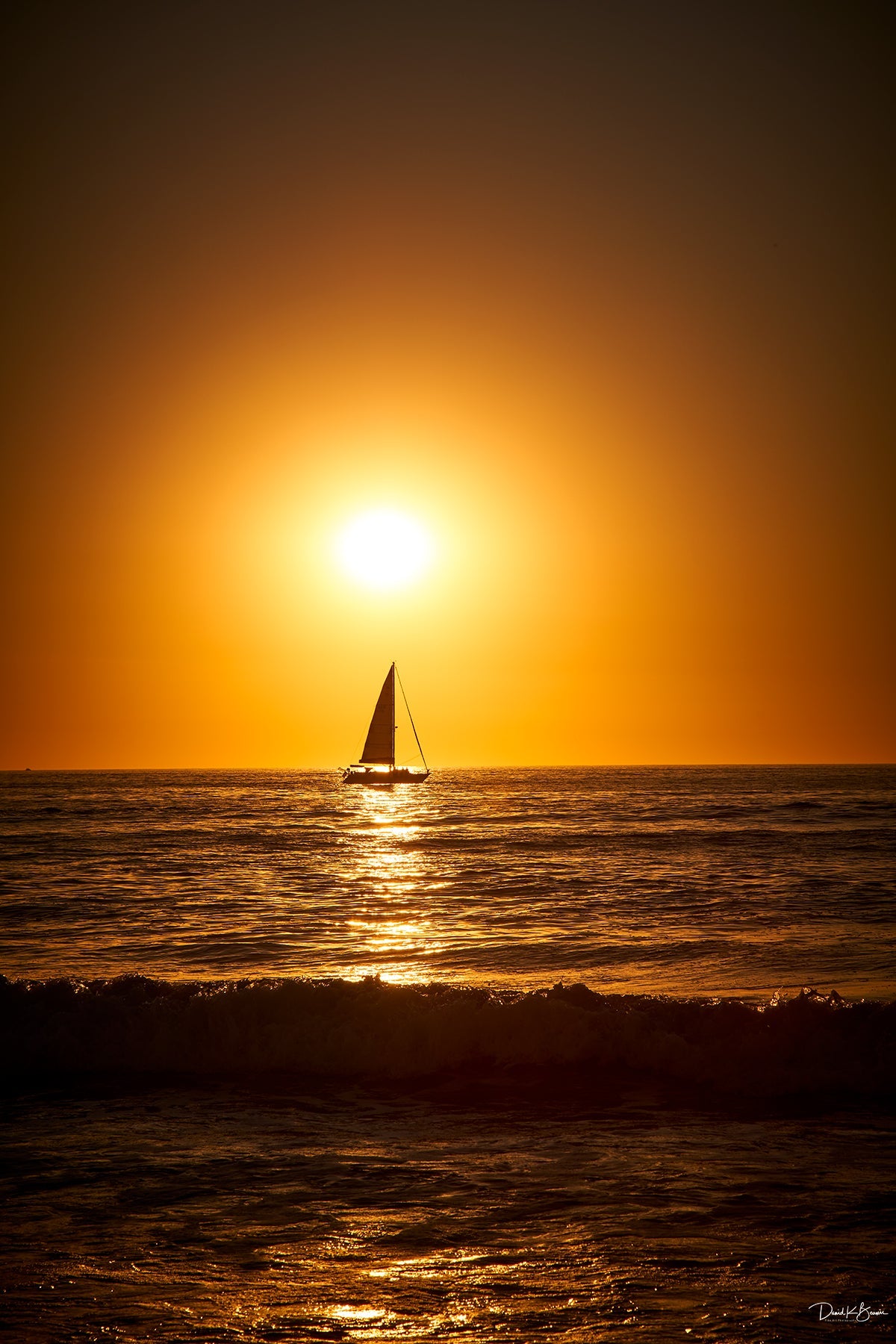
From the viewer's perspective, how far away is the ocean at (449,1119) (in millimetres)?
6375

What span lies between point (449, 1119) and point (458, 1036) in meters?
2.50

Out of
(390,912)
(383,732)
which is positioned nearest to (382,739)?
(383,732)

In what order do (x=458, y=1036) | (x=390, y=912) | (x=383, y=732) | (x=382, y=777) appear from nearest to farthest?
(x=458, y=1036) < (x=390, y=912) < (x=383, y=732) < (x=382, y=777)

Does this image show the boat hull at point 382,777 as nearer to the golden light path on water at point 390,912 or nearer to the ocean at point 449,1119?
the golden light path on water at point 390,912

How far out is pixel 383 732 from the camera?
382 ft

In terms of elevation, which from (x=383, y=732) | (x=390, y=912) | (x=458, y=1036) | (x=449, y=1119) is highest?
(x=383, y=732)

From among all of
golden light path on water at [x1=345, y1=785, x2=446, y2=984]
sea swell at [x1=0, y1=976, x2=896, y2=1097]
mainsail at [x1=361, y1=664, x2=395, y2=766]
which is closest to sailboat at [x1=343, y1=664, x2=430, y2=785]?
mainsail at [x1=361, y1=664, x2=395, y2=766]

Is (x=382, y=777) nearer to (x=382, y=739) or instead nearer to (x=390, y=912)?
(x=382, y=739)

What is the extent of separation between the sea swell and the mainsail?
100287 mm

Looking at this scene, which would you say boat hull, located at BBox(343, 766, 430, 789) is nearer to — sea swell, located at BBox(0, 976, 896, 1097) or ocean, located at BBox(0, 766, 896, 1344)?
ocean, located at BBox(0, 766, 896, 1344)

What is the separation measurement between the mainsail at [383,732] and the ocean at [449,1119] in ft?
284

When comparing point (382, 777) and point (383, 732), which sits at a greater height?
point (383, 732)

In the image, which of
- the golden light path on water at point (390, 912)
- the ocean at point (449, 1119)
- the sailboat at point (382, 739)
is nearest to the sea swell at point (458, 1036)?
the ocean at point (449, 1119)

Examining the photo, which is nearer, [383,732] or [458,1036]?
[458,1036]
